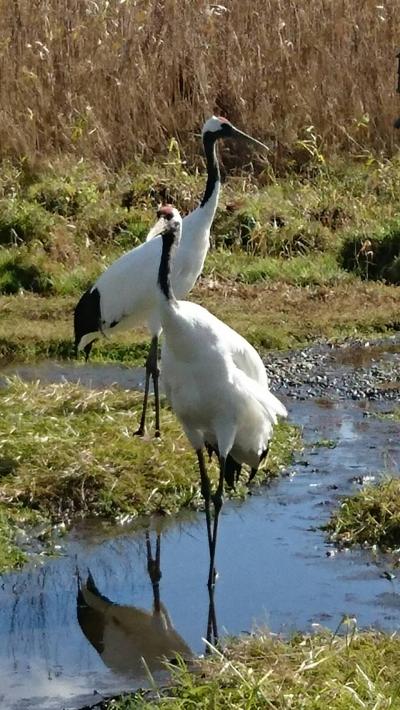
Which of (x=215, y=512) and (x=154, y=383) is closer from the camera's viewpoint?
(x=215, y=512)

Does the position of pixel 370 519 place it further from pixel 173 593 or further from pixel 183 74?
pixel 183 74

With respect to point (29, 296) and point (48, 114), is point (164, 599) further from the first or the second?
point (48, 114)

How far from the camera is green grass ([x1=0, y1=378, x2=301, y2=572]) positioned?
6934 millimetres

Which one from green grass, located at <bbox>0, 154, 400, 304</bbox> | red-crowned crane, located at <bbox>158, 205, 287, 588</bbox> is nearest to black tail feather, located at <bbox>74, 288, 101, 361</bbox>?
green grass, located at <bbox>0, 154, 400, 304</bbox>

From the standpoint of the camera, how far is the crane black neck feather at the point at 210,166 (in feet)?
27.9

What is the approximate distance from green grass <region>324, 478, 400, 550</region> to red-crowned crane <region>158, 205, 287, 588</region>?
1.66 feet

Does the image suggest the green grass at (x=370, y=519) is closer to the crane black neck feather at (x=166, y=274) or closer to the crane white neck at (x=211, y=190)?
the crane black neck feather at (x=166, y=274)

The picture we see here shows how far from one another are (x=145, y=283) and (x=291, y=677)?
3.89 m

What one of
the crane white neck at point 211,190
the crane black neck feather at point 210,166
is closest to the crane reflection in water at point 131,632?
Result: the crane white neck at point 211,190

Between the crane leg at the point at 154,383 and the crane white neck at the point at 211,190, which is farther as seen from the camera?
the crane white neck at the point at 211,190

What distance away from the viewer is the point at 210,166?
8633 mm

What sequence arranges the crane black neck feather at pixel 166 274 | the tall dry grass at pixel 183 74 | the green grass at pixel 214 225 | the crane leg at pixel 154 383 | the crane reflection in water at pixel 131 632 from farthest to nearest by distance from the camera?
the tall dry grass at pixel 183 74, the green grass at pixel 214 225, the crane leg at pixel 154 383, the crane black neck feather at pixel 166 274, the crane reflection in water at pixel 131 632

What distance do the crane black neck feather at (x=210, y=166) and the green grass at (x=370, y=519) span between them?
244cm

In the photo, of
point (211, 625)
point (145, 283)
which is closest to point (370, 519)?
point (211, 625)
